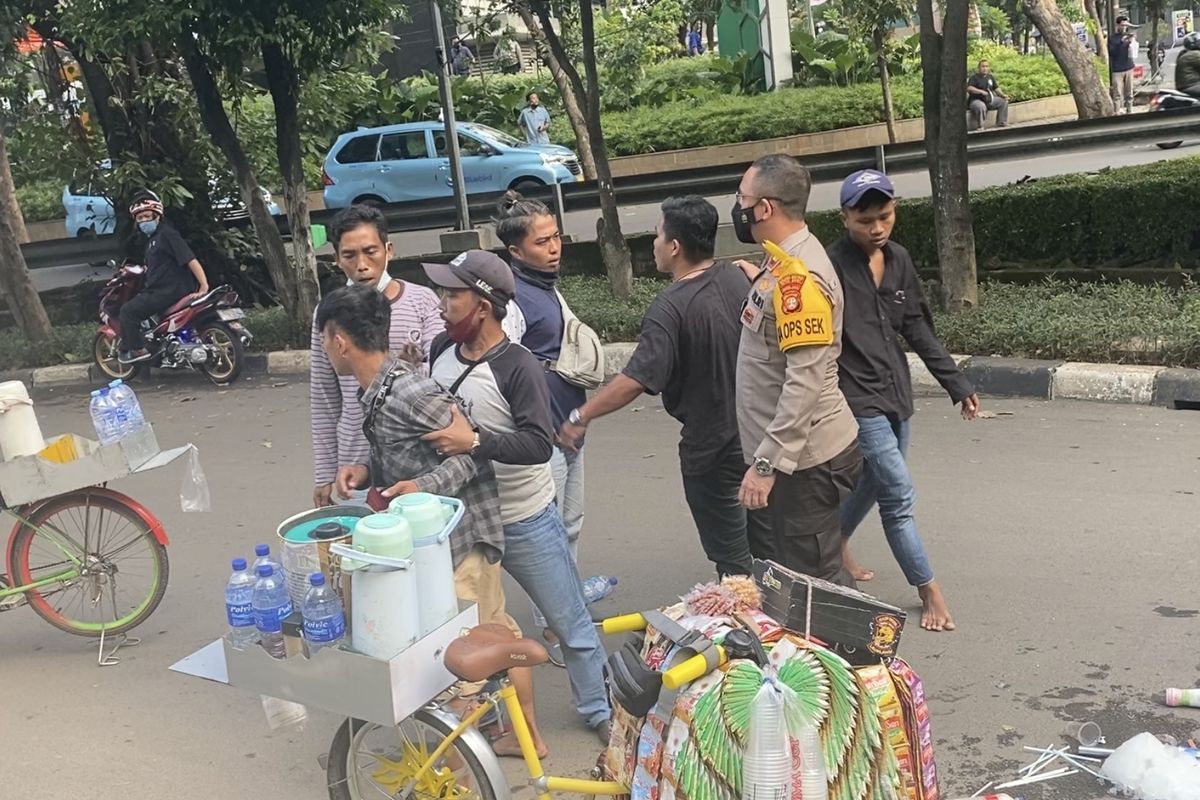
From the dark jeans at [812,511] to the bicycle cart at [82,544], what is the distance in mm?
2430

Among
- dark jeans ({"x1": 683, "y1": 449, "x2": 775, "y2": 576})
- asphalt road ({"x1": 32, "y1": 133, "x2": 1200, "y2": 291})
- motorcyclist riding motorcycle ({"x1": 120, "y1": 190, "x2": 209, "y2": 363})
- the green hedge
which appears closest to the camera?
dark jeans ({"x1": 683, "y1": 449, "x2": 775, "y2": 576})

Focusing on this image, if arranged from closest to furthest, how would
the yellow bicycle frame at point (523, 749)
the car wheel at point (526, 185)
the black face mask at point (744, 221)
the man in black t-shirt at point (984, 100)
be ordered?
the yellow bicycle frame at point (523, 749) → the black face mask at point (744, 221) → the car wheel at point (526, 185) → the man in black t-shirt at point (984, 100)

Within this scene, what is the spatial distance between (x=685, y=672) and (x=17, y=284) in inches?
420

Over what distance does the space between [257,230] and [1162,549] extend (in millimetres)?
8311

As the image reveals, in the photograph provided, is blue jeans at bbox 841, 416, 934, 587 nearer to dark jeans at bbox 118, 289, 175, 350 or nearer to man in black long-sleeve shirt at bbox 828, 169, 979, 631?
man in black long-sleeve shirt at bbox 828, 169, 979, 631

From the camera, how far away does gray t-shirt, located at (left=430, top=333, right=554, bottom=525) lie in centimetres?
335

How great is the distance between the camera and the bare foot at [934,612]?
4383mm

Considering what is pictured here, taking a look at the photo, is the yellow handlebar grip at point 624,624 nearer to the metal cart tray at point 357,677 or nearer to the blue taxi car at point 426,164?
the metal cart tray at point 357,677

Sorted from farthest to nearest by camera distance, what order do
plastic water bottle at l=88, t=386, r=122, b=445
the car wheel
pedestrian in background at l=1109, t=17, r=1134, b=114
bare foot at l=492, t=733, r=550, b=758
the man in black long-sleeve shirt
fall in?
1. pedestrian in background at l=1109, t=17, r=1134, b=114
2. the car wheel
3. plastic water bottle at l=88, t=386, r=122, b=445
4. the man in black long-sleeve shirt
5. bare foot at l=492, t=733, r=550, b=758

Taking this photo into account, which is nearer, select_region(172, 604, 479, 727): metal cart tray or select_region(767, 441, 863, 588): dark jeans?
select_region(172, 604, 479, 727): metal cart tray

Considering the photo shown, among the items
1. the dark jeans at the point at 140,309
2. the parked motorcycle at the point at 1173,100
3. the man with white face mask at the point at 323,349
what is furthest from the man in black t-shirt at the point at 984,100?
the man with white face mask at the point at 323,349

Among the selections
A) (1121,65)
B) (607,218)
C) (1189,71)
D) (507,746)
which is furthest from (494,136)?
(507,746)

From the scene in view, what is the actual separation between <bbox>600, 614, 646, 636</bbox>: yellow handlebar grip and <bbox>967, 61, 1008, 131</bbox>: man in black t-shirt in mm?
19914

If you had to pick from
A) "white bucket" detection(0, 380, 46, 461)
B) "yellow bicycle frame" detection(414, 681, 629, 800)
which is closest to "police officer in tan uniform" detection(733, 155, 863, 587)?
"yellow bicycle frame" detection(414, 681, 629, 800)
